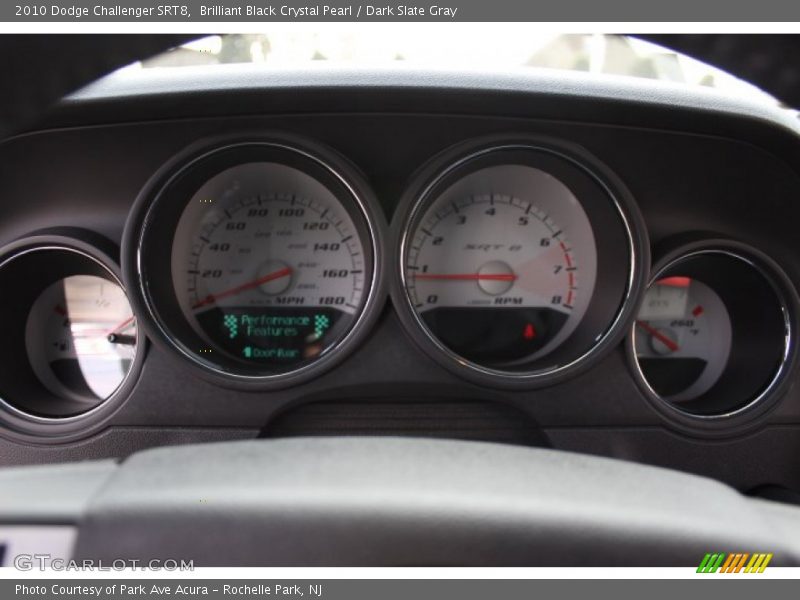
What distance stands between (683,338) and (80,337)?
6.31ft

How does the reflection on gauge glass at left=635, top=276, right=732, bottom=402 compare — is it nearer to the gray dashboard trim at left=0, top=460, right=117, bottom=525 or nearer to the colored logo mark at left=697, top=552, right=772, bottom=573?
the colored logo mark at left=697, top=552, right=772, bottom=573

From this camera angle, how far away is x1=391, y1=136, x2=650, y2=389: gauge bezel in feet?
6.13

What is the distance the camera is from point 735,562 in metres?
1.09

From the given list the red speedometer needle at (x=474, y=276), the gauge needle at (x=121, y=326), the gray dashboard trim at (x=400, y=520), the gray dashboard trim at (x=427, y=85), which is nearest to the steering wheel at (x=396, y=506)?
the gray dashboard trim at (x=400, y=520)

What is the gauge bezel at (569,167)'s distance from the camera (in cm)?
187

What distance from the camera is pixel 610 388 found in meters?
1.92

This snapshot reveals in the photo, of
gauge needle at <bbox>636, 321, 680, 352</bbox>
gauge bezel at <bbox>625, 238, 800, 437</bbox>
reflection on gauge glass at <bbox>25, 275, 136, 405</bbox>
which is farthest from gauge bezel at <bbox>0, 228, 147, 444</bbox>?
gauge needle at <bbox>636, 321, 680, 352</bbox>

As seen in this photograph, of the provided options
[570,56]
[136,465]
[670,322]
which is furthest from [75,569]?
[670,322]

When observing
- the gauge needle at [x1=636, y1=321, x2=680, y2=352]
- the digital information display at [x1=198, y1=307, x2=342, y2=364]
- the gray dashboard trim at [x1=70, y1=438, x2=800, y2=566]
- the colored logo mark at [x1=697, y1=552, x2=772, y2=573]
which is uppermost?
the digital information display at [x1=198, y1=307, x2=342, y2=364]

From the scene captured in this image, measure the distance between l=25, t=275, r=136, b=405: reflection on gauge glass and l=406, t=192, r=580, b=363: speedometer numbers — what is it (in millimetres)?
939

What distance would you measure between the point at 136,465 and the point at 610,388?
128 cm

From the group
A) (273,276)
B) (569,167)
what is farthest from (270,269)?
(569,167)

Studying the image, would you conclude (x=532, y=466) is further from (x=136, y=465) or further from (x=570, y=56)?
(x=570, y=56)

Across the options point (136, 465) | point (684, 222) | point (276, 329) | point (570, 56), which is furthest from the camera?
point (276, 329)
